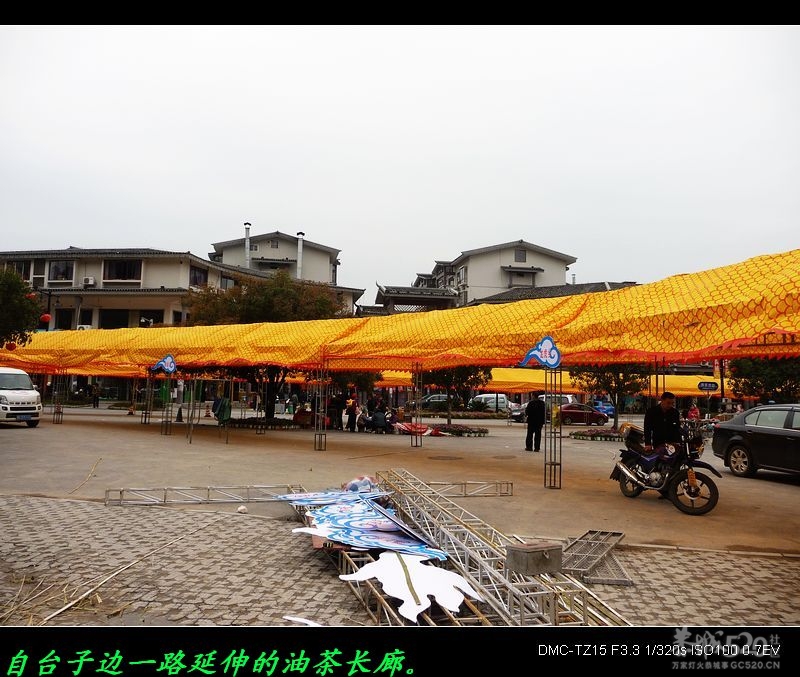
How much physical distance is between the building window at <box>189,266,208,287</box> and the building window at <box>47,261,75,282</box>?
8.65 m

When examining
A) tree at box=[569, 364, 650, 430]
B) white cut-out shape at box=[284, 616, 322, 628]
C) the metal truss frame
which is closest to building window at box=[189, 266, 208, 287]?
tree at box=[569, 364, 650, 430]

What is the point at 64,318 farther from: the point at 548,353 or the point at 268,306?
the point at 548,353

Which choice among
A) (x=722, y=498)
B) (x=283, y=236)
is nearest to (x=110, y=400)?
(x=283, y=236)

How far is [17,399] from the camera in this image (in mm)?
20078

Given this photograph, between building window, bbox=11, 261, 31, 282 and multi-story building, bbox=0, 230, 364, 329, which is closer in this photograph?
multi-story building, bbox=0, 230, 364, 329

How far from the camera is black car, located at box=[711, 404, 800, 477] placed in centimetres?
1154

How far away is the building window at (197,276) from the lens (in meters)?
41.0

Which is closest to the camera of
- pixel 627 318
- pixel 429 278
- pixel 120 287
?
pixel 627 318

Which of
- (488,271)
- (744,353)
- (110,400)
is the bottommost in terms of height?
(110,400)

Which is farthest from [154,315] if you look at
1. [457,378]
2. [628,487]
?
[628,487]

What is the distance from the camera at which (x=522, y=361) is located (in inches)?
463

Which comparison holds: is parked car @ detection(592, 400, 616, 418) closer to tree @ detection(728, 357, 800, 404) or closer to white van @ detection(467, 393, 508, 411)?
white van @ detection(467, 393, 508, 411)

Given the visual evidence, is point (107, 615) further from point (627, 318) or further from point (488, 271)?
point (488, 271)

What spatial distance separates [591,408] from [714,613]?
30196 millimetres
